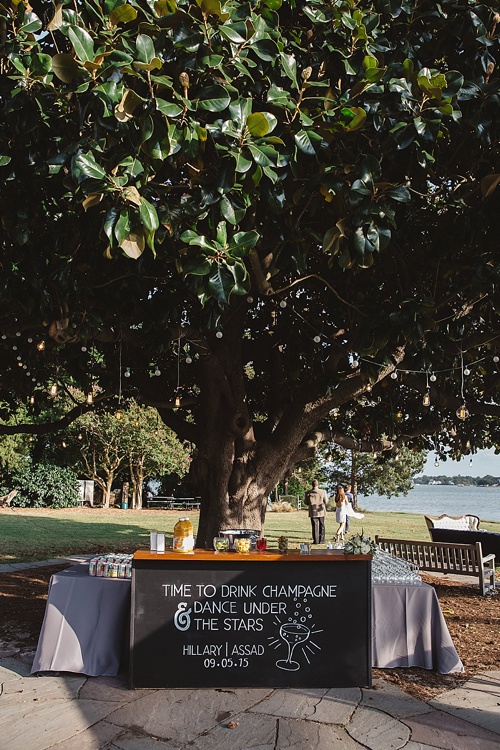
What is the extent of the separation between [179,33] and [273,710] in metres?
4.83

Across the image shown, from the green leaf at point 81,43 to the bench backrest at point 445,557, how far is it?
325 inches

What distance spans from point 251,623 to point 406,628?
1481 mm

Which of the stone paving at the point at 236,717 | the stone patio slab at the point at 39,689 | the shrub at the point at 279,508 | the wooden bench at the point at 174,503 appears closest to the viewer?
the stone paving at the point at 236,717

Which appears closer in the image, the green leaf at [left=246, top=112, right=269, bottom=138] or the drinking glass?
the green leaf at [left=246, top=112, right=269, bottom=138]

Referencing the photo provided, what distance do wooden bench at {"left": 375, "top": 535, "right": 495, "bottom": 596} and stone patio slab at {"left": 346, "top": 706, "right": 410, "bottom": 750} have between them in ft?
16.7

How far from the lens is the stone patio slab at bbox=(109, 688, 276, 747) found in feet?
15.2

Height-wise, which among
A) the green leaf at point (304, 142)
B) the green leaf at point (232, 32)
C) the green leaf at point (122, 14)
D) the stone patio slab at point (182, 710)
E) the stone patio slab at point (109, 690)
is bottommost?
the stone patio slab at point (182, 710)

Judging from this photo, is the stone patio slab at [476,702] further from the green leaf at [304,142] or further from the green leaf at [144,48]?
the green leaf at [144,48]

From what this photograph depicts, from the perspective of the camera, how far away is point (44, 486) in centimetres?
3016

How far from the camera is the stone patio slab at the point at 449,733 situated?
4.40 m

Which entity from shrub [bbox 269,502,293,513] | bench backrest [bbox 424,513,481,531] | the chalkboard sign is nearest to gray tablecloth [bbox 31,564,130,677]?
the chalkboard sign

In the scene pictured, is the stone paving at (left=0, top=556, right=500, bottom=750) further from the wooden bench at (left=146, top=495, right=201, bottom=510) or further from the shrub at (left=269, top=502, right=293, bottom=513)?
the shrub at (left=269, top=502, right=293, bottom=513)

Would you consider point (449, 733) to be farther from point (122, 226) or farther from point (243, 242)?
point (122, 226)

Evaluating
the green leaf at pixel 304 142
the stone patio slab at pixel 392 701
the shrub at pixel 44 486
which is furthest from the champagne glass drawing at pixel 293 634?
the shrub at pixel 44 486
